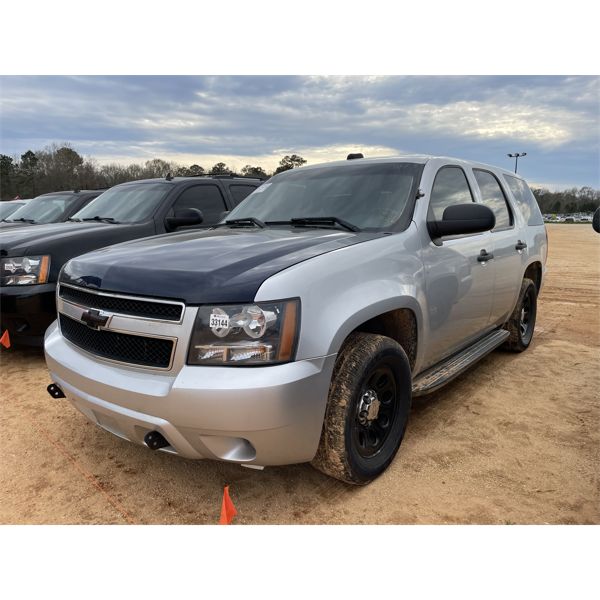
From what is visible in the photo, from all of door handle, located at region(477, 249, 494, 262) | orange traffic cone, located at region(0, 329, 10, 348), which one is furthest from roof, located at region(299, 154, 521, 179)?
orange traffic cone, located at region(0, 329, 10, 348)

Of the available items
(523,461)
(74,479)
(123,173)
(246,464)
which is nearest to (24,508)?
(74,479)

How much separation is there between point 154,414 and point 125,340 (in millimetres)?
419

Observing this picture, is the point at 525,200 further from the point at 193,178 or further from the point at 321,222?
the point at 193,178

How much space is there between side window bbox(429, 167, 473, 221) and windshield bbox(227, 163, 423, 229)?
20 cm

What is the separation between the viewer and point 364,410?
265 cm

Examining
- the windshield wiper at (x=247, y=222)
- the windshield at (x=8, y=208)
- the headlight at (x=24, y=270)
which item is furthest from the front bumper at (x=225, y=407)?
the windshield at (x=8, y=208)

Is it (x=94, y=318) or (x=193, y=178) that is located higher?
(x=193, y=178)

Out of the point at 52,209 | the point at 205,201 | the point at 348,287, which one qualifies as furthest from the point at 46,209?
the point at 348,287

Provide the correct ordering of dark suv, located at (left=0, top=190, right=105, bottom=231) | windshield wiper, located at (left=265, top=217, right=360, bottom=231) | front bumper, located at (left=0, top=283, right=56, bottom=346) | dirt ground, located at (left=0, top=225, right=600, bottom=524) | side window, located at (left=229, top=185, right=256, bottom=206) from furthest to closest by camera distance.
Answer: dark suv, located at (left=0, top=190, right=105, bottom=231), side window, located at (left=229, top=185, right=256, bottom=206), front bumper, located at (left=0, top=283, right=56, bottom=346), windshield wiper, located at (left=265, top=217, right=360, bottom=231), dirt ground, located at (left=0, top=225, right=600, bottom=524)

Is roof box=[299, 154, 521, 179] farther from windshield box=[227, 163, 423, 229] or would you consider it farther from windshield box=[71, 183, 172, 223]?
windshield box=[71, 183, 172, 223]

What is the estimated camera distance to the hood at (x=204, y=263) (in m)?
2.22

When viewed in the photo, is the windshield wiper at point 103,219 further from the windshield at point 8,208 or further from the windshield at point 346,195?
the windshield at point 8,208

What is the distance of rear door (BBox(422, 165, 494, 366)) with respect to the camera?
323 centimetres

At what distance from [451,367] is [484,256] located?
100 cm
